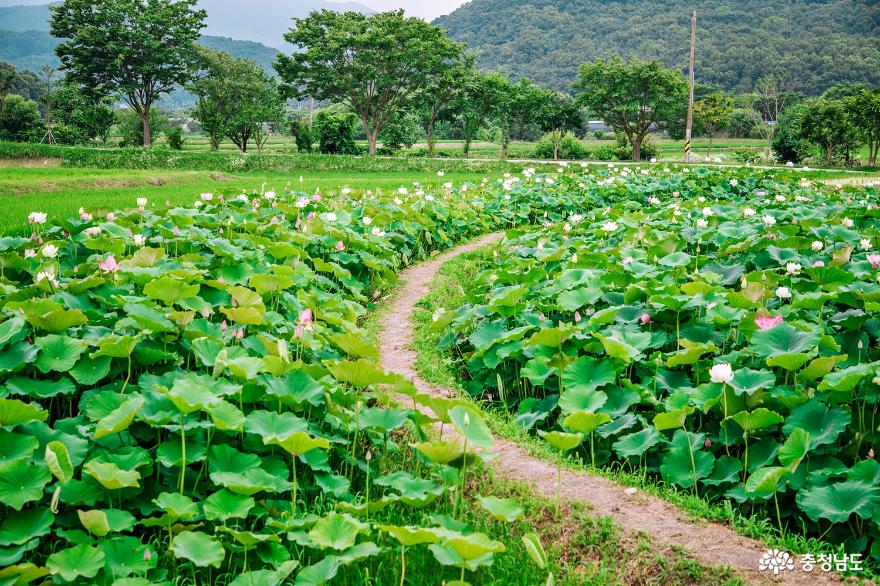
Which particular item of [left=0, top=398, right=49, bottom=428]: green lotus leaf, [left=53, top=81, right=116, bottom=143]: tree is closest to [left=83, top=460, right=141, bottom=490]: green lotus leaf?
[left=0, top=398, right=49, bottom=428]: green lotus leaf

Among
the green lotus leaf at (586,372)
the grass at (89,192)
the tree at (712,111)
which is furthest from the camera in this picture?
the tree at (712,111)

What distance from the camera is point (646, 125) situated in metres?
39.3

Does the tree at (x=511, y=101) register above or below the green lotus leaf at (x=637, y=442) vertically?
above

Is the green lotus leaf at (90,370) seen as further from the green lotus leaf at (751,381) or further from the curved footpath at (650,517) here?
the green lotus leaf at (751,381)

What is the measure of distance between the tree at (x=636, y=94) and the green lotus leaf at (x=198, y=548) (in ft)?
129

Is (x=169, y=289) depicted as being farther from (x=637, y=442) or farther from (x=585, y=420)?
(x=637, y=442)

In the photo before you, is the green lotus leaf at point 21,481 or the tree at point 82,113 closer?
the green lotus leaf at point 21,481

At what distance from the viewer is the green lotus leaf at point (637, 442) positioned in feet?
11.6

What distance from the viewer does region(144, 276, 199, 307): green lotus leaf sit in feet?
12.5

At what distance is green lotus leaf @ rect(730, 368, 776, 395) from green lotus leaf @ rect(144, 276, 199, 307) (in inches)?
123

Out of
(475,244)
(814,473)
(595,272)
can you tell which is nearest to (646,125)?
(475,244)

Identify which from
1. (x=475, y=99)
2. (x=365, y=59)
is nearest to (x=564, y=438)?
(x=365, y=59)

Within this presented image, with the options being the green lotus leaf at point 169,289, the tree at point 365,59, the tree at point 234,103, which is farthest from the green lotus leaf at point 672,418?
the tree at point 234,103

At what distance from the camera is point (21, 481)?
2508 mm
